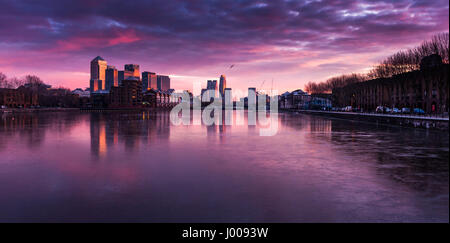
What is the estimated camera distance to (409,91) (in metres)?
90.2

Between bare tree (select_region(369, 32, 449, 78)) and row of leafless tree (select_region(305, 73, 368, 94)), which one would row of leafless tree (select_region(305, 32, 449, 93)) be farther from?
row of leafless tree (select_region(305, 73, 368, 94))

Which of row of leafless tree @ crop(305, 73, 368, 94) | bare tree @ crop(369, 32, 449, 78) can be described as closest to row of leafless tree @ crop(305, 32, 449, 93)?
bare tree @ crop(369, 32, 449, 78)

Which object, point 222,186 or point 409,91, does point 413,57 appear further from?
point 222,186

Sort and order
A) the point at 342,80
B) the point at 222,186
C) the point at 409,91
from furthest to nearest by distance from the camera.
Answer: the point at 342,80 < the point at 409,91 < the point at 222,186

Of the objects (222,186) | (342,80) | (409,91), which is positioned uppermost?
(342,80)

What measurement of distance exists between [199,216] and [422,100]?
9718 cm

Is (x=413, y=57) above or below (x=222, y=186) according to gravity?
above

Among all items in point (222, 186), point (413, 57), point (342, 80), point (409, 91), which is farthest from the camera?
point (342, 80)

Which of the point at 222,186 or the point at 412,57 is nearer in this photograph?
the point at 222,186

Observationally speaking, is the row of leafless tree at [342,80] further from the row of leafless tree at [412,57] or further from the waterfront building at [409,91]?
the row of leafless tree at [412,57]

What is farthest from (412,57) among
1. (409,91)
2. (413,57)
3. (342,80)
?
(342,80)
